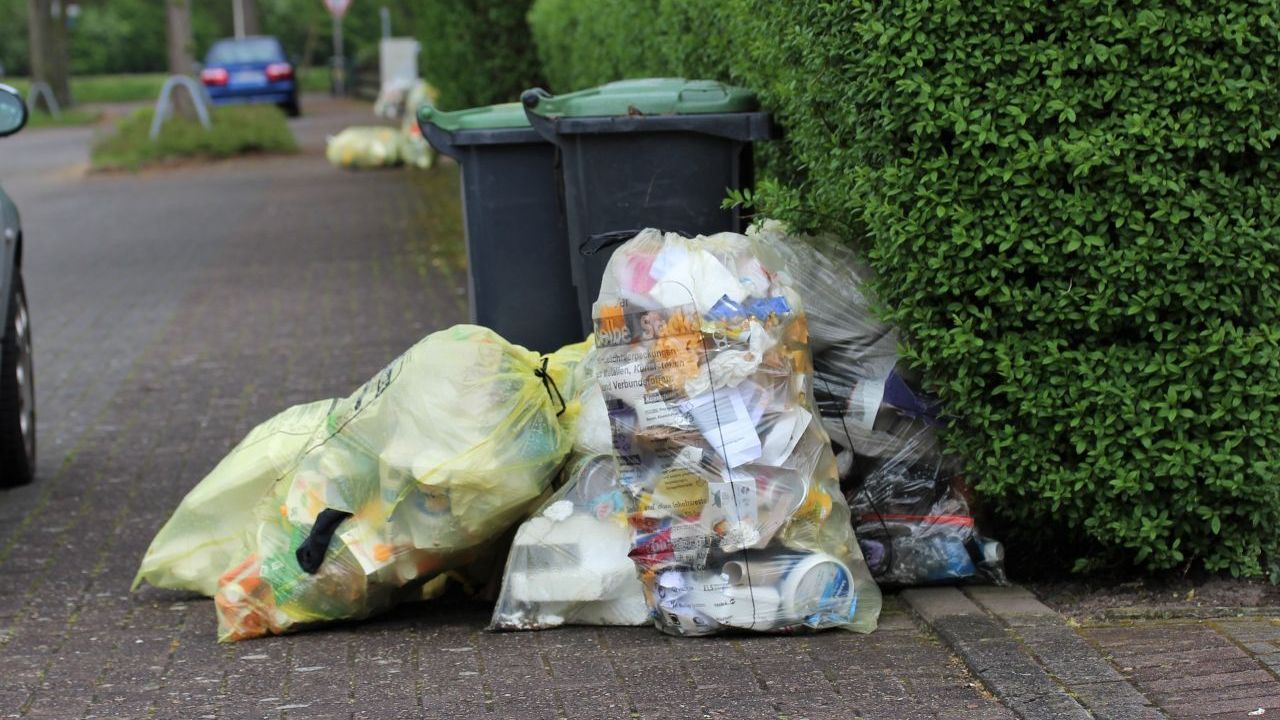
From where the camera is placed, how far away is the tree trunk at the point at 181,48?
23.3m

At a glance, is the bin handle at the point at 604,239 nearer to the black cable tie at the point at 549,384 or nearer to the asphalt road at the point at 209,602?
the black cable tie at the point at 549,384

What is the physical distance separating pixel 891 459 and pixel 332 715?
173 centimetres

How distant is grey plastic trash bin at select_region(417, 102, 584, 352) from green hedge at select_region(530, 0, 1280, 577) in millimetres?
1548

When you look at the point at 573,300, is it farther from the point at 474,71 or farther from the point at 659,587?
the point at 474,71

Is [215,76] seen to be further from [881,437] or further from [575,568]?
[575,568]

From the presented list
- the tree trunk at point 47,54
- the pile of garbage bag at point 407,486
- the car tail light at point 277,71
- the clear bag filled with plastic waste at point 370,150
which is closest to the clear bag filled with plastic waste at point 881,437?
the pile of garbage bag at point 407,486

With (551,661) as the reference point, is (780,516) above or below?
above

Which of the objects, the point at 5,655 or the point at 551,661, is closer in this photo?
the point at 551,661

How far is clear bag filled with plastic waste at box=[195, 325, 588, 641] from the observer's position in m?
4.19

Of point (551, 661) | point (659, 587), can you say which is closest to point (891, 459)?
point (659, 587)

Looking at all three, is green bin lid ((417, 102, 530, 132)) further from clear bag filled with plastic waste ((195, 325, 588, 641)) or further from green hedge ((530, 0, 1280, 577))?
green hedge ((530, 0, 1280, 577))

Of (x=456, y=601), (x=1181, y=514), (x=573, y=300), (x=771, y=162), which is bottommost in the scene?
(x=456, y=601)

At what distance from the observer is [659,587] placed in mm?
4027

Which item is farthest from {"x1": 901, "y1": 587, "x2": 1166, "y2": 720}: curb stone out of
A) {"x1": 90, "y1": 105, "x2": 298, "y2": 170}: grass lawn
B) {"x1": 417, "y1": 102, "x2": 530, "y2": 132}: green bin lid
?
{"x1": 90, "y1": 105, "x2": 298, "y2": 170}: grass lawn
